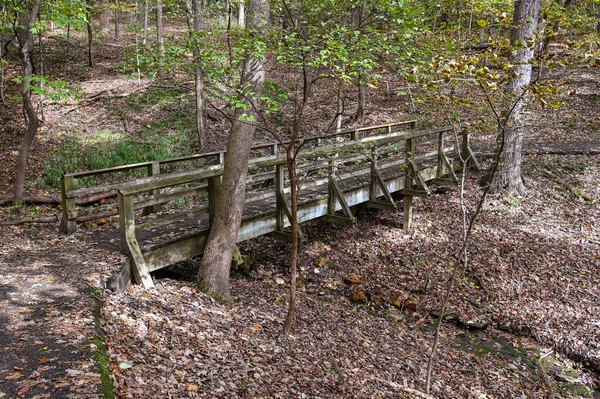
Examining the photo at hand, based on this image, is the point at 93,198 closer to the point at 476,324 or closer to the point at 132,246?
the point at 132,246

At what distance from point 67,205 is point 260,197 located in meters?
3.36

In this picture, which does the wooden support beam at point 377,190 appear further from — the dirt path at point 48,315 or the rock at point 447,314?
the dirt path at point 48,315

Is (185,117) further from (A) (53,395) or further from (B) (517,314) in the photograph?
(A) (53,395)

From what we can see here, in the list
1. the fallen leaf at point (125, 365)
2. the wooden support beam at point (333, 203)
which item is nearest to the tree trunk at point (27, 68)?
the wooden support beam at point (333, 203)

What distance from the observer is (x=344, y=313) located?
8820 mm

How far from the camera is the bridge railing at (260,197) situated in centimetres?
686

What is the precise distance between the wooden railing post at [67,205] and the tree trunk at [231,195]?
8.39 feet

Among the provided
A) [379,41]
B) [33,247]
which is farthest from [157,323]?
→ [379,41]

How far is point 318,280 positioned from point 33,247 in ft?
17.6

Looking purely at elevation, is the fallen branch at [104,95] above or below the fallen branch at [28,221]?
above

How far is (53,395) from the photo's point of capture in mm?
3670

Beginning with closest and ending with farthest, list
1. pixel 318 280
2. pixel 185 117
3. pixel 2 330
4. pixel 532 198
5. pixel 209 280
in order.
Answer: pixel 2 330
pixel 209 280
pixel 318 280
pixel 532 198
pixel 185 117

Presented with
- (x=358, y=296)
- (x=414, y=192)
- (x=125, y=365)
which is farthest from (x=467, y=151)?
(x=125, y=365)

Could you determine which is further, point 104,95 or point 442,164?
point 104,95
